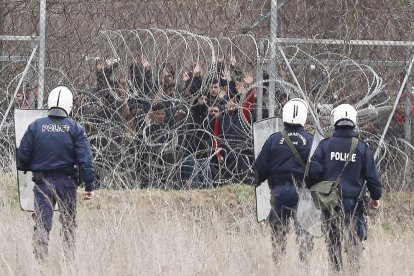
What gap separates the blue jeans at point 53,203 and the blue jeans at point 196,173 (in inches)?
112

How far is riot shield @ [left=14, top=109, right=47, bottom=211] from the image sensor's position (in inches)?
417

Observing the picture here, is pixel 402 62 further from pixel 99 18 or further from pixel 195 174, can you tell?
pixel 99 18

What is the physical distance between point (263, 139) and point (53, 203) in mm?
2175

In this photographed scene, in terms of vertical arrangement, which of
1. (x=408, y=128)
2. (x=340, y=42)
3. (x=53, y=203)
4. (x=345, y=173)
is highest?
(x=340, y=42)

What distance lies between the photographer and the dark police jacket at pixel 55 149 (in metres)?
9.75

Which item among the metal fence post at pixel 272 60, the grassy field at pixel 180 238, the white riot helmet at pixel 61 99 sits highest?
the metal fence post at pixel 272 60

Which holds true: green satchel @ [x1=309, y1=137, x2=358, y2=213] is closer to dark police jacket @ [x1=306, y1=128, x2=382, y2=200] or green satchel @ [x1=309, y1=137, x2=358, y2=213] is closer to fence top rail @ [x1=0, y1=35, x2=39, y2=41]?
dark police jacket @ [x1=306, y1=128, x2=382, y2=200]

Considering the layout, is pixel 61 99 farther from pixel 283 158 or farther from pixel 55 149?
pixel 283 158

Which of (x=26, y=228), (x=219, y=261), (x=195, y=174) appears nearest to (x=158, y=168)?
(x=195, y=174)

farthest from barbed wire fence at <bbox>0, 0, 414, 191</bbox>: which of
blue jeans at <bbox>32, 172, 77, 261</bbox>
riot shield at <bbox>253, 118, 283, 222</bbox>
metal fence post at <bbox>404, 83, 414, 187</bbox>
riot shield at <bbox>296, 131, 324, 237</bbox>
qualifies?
blue jeans at <bbox>32, 172, 77, 261</bbox>

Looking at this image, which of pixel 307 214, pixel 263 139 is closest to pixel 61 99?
pixel 263 139

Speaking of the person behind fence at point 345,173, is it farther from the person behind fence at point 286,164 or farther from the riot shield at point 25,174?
the riot shield at point 25,174

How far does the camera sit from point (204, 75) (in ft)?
40.7

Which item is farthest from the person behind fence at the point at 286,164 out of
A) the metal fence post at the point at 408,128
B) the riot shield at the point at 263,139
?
the metal fence post at the point at 408,128
